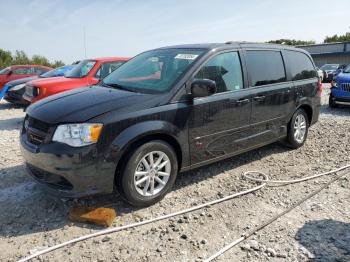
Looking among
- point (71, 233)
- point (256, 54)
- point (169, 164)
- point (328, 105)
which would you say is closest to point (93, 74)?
point (256, 54)

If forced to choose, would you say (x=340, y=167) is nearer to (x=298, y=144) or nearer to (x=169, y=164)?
(x=298, y=144)

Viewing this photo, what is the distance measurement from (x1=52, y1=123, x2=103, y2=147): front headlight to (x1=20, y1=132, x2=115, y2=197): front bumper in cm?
5

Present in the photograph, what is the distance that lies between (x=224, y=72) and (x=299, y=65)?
2.16 meters

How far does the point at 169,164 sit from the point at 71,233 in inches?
51.1

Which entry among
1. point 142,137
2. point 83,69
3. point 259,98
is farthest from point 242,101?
point 83,69

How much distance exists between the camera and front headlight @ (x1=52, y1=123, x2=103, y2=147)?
11.3 ft

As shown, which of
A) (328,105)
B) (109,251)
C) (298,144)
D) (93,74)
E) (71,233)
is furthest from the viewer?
(328,105)

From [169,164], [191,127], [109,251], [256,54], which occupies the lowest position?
[109,251]

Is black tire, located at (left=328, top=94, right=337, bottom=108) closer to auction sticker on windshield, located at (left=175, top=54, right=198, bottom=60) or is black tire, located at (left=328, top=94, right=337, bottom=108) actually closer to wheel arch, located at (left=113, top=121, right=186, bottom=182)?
auction sticker on windshield, located at (left=175, top=54, right=198, bottom=60)

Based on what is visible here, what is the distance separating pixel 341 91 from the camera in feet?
35.1

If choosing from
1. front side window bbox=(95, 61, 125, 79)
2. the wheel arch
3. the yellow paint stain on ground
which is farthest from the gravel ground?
front side window bbox=(95, 61, 125, 79)

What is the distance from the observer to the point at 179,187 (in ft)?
14.9

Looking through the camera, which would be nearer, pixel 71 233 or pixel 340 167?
A: pixel 71 233

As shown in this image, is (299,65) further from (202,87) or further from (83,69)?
(83,69)
